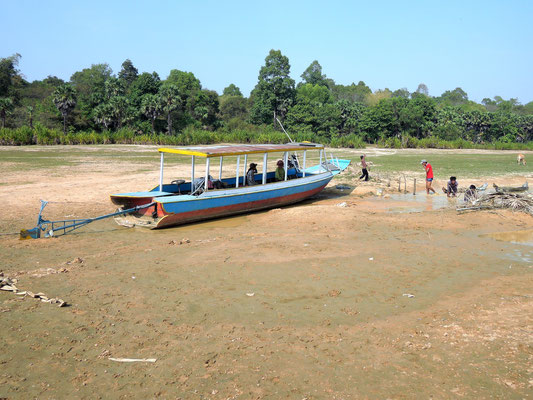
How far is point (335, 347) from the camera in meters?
5.76

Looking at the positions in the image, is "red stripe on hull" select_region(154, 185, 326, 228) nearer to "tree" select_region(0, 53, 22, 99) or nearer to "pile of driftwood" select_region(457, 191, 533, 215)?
"pile of driftwood" select_region(457, 191, 533, 215)

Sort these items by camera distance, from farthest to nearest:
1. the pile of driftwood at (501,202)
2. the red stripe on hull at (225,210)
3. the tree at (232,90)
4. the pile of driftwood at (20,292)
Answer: the tree at (232,90) < the pile of driftwood at (501,202) < the red stripe on hull at (225,210) < the pile of driftwood at (20,292)

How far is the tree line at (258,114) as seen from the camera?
52.7 m

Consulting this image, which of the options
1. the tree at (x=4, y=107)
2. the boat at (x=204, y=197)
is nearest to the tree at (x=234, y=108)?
the tree at (x=4, y=107)

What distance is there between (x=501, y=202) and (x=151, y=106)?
46451 millimetres

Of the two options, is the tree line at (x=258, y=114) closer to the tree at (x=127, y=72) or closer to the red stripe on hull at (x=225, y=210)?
the tree at (x=127, y=72)

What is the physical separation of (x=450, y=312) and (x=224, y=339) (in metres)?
3.38

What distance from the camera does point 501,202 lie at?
14289 mm

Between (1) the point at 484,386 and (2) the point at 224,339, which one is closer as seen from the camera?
(1) the point at 484,386

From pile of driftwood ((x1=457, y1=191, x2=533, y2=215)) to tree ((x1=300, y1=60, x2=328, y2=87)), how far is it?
292ft

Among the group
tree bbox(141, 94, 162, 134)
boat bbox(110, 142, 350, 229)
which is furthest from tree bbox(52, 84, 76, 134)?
boat bbox(110, 142, 350, 229)

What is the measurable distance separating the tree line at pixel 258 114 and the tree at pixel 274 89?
0.14 metres

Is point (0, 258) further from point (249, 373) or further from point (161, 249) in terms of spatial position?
point (249, 373)

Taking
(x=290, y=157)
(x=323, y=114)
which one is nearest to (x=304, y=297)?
(x=290, y=157)
